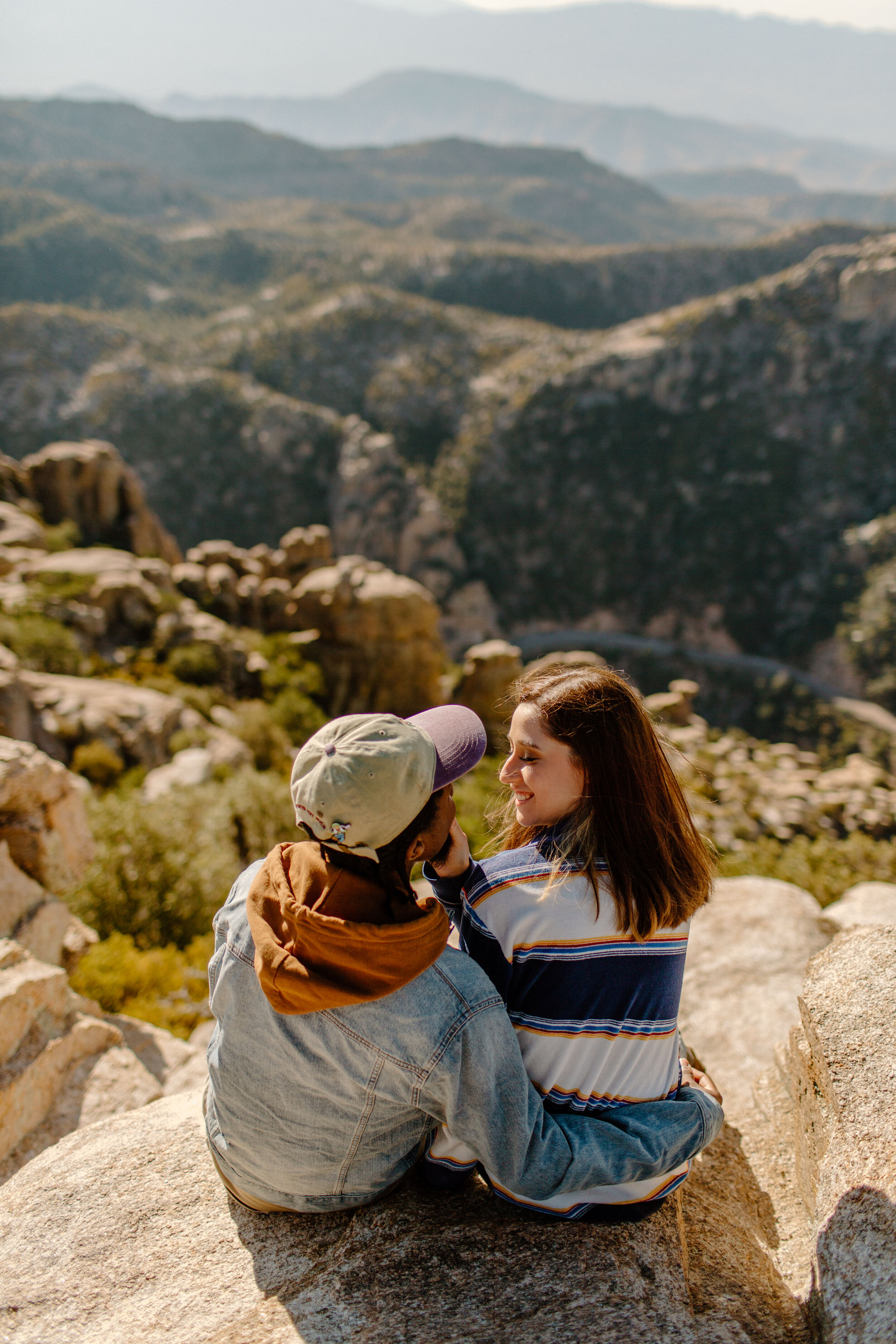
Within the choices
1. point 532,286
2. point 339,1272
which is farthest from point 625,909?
point 532,286

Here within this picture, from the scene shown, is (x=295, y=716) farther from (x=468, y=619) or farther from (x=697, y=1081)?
(x=468, y=619)

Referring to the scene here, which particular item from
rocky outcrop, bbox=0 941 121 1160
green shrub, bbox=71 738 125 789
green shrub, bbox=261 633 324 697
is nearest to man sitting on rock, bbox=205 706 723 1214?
rocky outcrop, bbox=0 941 121 1160

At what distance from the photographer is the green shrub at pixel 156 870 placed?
921 cm

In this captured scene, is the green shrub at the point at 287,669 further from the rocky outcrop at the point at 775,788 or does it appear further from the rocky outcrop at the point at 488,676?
the rocky outcrop at the point at 775,788

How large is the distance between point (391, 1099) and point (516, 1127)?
435 mm

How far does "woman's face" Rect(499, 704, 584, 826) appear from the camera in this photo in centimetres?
272

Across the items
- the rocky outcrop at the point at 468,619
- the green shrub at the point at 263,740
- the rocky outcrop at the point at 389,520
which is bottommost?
the rocky outcrop at the point at 468,619

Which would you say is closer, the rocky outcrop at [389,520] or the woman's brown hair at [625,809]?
the woman's brown hair at [625,809]

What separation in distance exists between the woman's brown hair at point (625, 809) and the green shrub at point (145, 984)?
587 centimetres

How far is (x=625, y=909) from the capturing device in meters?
2.51

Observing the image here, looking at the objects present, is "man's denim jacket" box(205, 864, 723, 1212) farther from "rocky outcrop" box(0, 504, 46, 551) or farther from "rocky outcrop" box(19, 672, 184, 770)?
"rocky outcrop" box(0, 504, 46, 551)

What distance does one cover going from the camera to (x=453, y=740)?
94.7 inches

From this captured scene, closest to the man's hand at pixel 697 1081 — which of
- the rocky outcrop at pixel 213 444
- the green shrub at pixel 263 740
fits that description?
the green shrub at pixel 263 740

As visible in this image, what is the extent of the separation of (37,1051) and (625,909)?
440 centimetres
